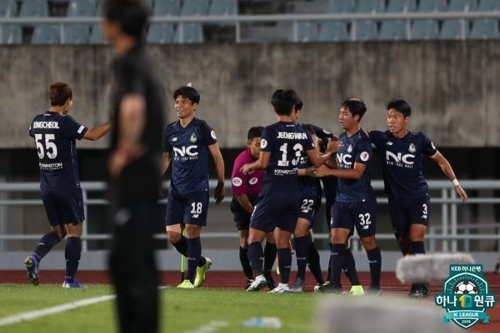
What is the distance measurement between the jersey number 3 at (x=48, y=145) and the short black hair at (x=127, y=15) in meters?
6.95

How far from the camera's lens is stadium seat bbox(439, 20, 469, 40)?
21.9 meters

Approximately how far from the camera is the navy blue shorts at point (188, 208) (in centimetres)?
1423

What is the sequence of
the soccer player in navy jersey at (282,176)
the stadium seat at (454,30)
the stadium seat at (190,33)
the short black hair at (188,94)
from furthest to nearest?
the stadium seat at (190,33)
the stadium seat at (454,30)
the short black hair at (188,94)
the soccer player in navy jersey at (282,176)

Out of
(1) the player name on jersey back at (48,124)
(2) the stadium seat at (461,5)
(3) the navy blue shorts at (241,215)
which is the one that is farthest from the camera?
(2) the stadium seat at (461,5)

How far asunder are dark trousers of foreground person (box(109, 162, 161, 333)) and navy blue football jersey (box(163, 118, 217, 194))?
289 inches

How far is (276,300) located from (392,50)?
10509 mm

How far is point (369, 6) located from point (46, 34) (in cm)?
521

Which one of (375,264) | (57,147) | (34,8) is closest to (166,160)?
(57,147)

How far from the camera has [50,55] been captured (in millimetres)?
22344

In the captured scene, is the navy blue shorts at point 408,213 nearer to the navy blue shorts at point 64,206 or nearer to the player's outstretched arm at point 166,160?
the player's outstretched arm at point 166,160

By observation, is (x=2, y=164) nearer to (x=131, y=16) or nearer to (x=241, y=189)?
(x=241, y=189)

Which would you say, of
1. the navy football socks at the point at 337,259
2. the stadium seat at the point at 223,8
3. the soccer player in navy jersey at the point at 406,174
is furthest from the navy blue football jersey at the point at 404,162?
the stadium seat at the point at 223,8

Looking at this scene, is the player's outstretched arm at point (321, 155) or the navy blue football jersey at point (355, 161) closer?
the navy blue football jersey at point (355, 161)

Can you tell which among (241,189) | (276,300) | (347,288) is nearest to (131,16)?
(276,300)
